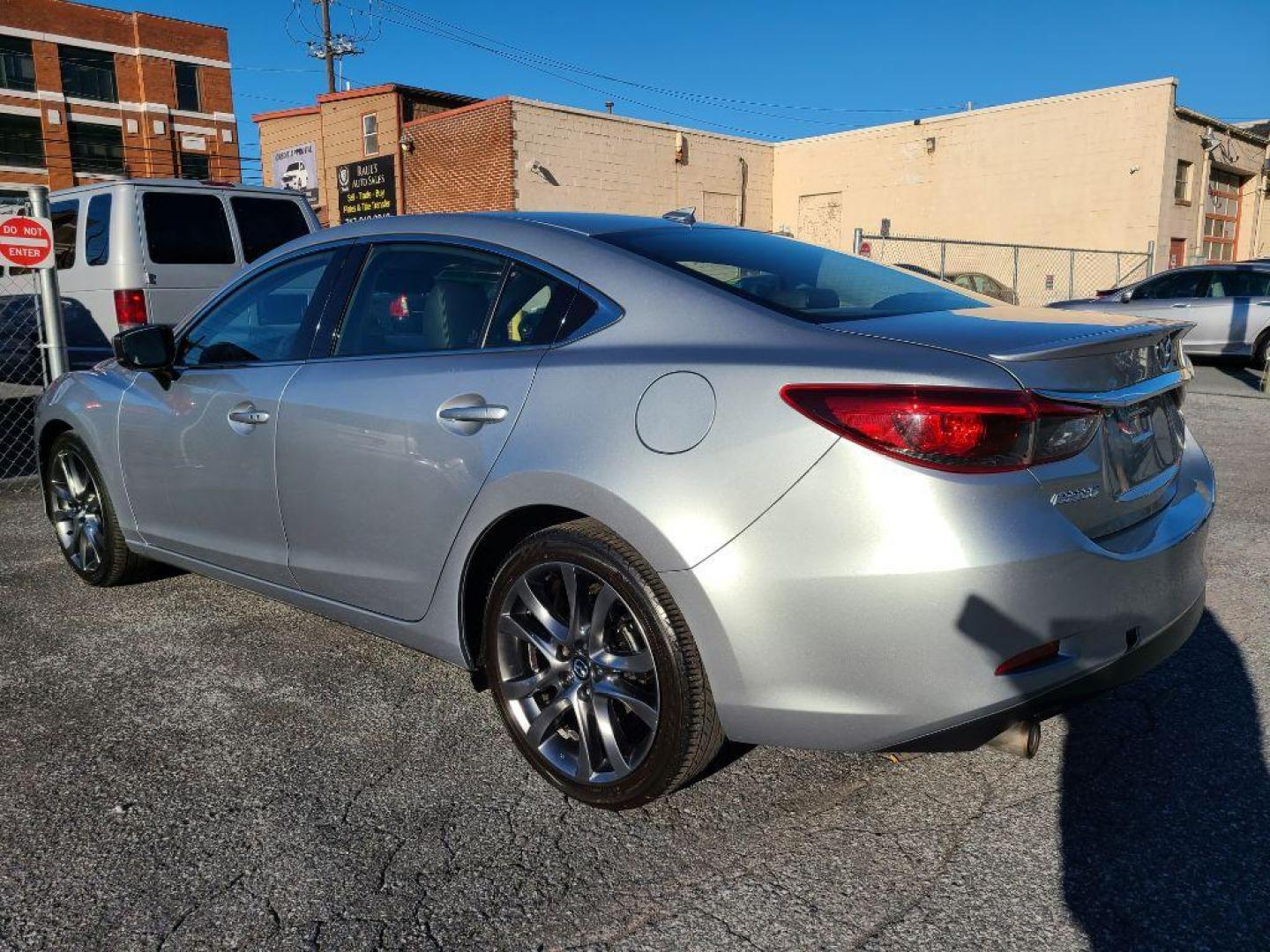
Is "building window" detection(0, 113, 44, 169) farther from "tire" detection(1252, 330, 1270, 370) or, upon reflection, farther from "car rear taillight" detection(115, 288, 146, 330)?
"tire" detection(1252, 330, 1270, 370)

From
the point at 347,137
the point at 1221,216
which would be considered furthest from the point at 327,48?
the point at 1221,216

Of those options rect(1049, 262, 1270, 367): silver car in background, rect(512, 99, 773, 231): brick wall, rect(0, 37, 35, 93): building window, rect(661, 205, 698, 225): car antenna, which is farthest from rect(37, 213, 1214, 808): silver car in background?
rect(0, 37, 35, 93): building window

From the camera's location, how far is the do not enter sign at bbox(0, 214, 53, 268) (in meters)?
6.73

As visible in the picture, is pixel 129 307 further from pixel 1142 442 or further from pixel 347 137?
pixel 347 137

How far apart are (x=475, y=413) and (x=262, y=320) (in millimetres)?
1479

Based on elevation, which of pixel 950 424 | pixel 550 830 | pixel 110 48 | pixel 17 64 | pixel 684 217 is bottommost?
pixel 550 830

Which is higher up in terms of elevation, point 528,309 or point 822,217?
point 822,217

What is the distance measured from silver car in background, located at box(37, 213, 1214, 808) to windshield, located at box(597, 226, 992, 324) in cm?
2

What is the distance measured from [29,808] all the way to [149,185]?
712 cm

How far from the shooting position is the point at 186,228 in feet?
28.5

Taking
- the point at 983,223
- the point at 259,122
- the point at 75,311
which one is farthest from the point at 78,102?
the point at 75,311

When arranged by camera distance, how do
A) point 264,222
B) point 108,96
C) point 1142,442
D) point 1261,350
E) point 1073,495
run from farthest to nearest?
point 108,96
point 1261,350
point 264,222
point 1142,442
point 1073,495

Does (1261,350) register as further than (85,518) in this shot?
Yes

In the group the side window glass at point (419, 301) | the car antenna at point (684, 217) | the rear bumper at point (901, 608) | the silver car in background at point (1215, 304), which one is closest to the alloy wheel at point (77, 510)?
the side window glass at point (419, 301)
